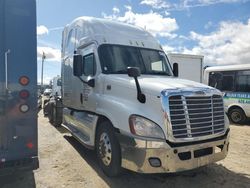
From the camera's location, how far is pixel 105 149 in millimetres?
5820

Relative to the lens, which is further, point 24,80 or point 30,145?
point 30,145

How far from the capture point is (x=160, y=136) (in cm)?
480

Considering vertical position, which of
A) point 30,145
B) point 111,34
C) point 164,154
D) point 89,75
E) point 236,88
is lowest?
point 164,154

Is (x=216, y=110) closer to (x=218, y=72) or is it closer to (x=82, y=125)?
(x=82, y=125)

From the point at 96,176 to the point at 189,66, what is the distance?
1306 cm

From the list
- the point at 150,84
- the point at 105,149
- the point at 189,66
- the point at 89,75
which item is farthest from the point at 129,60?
the point at 189,66

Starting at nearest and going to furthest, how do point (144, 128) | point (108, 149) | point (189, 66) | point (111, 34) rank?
point (144, 128)
point (108, 149)
point (111, 34)
point (189, 66)

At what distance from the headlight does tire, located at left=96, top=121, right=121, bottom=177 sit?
0.62 metres

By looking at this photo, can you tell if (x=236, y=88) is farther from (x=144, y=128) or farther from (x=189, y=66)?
(x=144, y=128)

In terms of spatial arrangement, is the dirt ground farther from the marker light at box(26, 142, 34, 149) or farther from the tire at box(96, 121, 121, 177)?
the marker light at box(26, 142, 34, 149)

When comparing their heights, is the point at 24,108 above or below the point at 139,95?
below

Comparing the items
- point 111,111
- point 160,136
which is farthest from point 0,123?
point 160,136

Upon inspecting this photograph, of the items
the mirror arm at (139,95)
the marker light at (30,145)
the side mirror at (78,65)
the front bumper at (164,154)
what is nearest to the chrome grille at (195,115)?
the front bumper at (164,154)

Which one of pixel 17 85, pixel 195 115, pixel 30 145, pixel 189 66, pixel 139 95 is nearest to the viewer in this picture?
pixel 17 85
